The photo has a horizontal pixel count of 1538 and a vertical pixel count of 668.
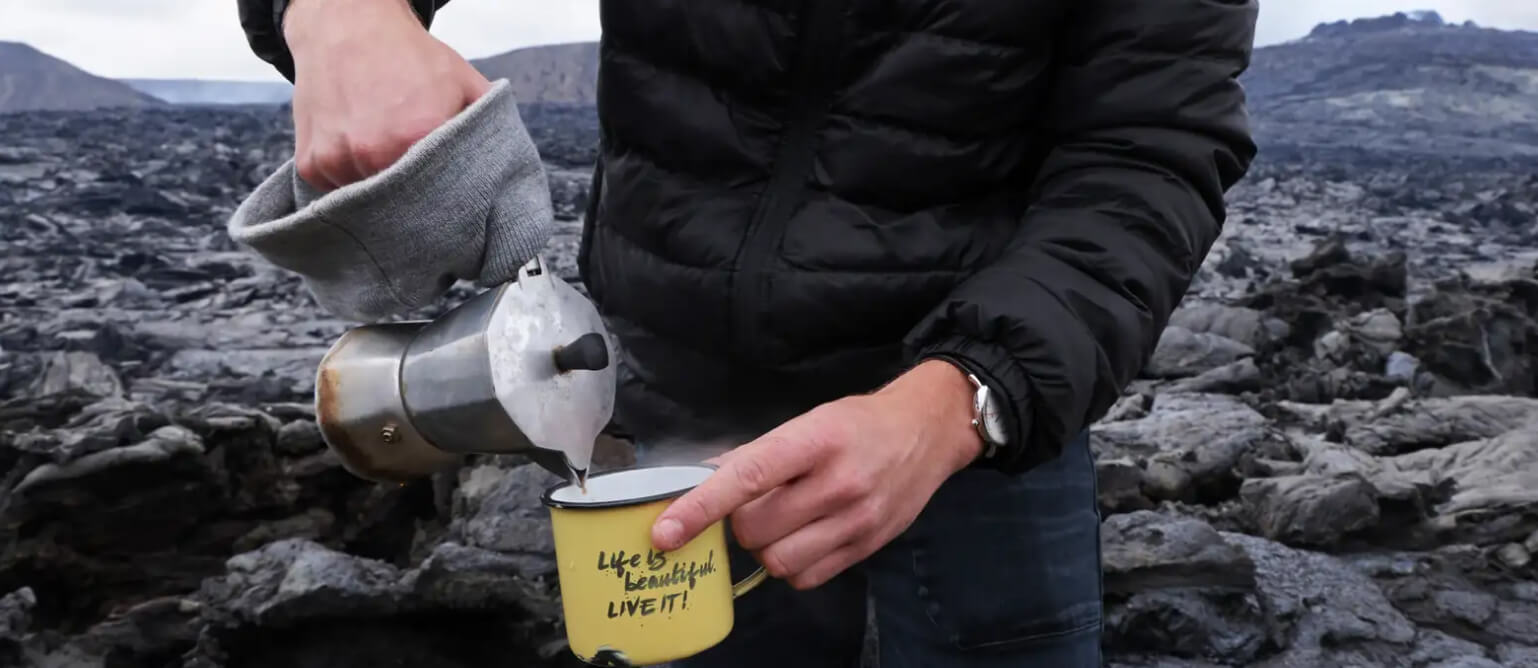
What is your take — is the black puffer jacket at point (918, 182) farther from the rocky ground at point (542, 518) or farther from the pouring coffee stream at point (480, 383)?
the rocky ground at point (542, 518)

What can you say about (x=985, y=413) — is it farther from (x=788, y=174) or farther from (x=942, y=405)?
(x=788, y=174)

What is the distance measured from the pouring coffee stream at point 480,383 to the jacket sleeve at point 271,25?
23 cm

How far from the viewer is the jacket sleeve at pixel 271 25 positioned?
103 cm

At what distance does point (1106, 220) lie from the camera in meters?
1.01

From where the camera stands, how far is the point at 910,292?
112cm

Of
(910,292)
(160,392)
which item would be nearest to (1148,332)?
(910,292)

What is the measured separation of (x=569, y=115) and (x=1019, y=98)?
1134 inches

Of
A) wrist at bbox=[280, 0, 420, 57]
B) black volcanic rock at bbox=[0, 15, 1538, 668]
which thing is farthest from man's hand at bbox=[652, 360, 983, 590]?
black volcanic rock at bbox=[0, 15, 1538, 668]

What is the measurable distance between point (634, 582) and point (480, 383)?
191 mm

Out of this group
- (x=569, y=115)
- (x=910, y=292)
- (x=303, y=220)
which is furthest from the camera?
(x=569, y=115)

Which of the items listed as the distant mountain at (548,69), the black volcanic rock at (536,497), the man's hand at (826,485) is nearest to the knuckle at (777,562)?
the man's hand at (826,485)

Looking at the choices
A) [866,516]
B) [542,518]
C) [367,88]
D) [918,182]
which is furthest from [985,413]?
[542,518]

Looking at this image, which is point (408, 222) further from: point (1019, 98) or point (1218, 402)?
point (1218, 402)

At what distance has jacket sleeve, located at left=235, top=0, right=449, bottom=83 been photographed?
1034mm
